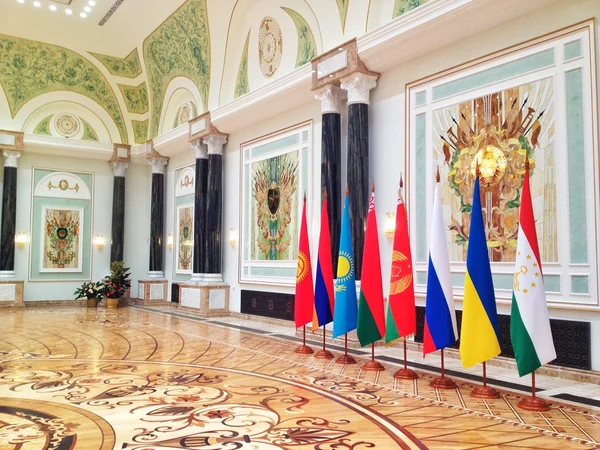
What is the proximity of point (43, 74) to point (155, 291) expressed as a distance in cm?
680

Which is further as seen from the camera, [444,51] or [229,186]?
[229,186]

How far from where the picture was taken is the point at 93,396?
4992 millimetres

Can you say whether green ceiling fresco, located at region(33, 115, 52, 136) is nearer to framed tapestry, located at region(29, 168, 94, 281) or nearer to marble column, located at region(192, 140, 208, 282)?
framed tapestry, located at region(29, 168, 94, 281)

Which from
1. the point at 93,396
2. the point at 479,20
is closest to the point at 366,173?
the point at 479,20

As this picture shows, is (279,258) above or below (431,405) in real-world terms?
above

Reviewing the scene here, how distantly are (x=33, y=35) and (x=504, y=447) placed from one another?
49.7 ft

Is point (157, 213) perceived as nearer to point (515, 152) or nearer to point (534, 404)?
point (515, 152)

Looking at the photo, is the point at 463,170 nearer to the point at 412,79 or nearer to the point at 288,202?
the point at 412,79

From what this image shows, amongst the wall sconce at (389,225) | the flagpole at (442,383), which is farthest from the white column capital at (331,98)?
the flagpole at (442,383)

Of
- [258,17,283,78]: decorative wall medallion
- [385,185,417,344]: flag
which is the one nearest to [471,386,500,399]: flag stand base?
[385,185,417,344]: flag

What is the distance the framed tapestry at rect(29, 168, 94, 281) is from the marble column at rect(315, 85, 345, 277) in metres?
9.81

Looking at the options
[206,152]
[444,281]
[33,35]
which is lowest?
[444,281]

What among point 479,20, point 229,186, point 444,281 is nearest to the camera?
point 444,281

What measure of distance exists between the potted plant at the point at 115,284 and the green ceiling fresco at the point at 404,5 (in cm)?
1077
